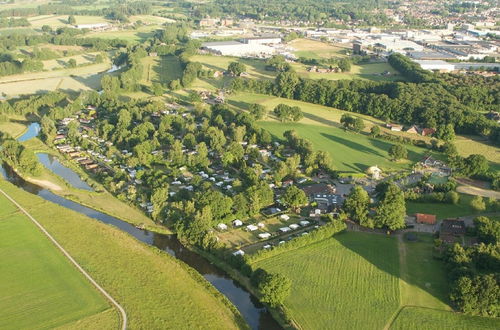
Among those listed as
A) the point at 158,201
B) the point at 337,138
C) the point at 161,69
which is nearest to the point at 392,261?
the point at 158,201

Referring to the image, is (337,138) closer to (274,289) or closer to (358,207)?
(358,207)

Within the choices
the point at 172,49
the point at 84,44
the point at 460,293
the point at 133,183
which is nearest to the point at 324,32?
the point at 172,49


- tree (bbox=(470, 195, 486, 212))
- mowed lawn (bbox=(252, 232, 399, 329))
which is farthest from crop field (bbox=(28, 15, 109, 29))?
tree (bbox=(470, 195, 486, 212))

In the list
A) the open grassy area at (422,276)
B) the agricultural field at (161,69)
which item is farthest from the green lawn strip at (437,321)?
the agricultural field at (161,69)

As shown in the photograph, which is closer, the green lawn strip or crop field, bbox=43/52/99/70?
the green lawn strip

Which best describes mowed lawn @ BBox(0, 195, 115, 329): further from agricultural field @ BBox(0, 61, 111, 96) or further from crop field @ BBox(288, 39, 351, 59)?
crop field @ BBox(288, 39, 351, 59)

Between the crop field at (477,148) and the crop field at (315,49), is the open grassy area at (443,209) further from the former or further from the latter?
the crop field at (315,49)
